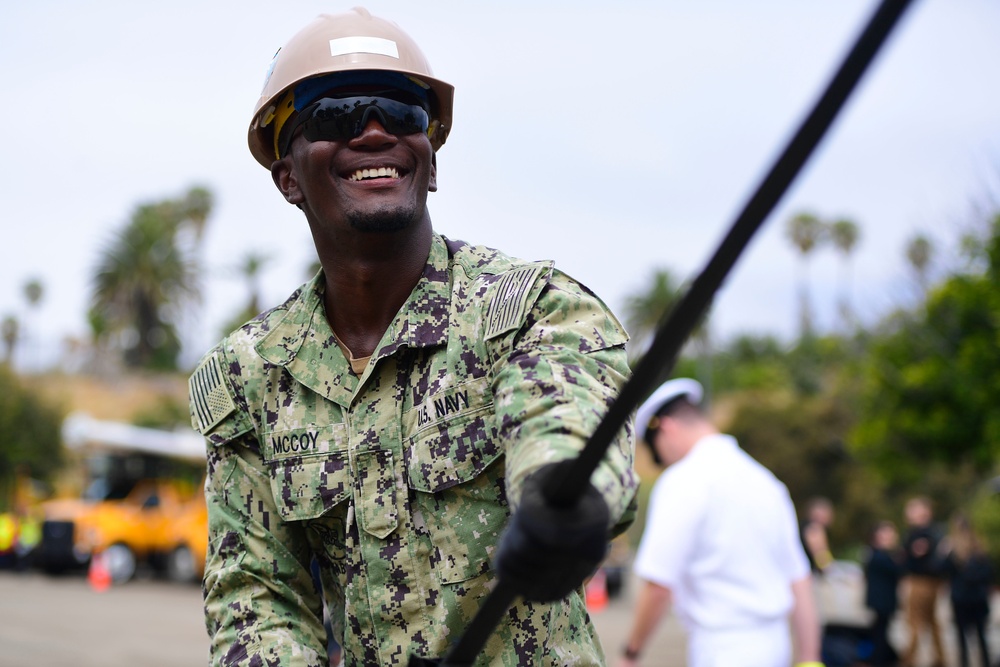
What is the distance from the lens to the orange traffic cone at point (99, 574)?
20250 mm

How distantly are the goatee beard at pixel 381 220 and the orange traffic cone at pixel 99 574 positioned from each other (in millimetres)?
19122

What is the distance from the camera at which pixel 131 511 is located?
21906 millimetres

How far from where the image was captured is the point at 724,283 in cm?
136

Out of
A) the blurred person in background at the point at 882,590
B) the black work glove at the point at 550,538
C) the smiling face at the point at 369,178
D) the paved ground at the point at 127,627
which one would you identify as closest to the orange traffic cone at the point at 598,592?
the paved ground at the point at 127,627

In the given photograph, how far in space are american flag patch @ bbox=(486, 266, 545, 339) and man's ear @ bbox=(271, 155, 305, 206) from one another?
25.3 inches

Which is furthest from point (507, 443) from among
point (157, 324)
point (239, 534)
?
point (157, 324)

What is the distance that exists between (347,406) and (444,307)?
305 millimetres

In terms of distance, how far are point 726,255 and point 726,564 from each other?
340 cm

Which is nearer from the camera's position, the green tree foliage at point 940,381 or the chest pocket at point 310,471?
the chest pocket at point 310,471

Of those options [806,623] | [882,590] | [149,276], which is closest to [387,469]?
[806,623]

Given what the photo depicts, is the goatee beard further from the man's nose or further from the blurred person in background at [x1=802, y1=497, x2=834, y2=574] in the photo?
the blurred person in background at [x1=802, y1=497, x2=834, y2=574]

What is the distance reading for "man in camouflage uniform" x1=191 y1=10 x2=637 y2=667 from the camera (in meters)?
2.36

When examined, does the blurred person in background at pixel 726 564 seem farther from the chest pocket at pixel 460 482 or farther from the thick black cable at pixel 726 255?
the thick black cable at pixel 726 255

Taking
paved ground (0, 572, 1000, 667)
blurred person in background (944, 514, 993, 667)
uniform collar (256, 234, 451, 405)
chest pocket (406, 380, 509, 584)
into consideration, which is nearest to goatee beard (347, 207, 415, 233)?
uniform collar (256, 234, 451, 405)
